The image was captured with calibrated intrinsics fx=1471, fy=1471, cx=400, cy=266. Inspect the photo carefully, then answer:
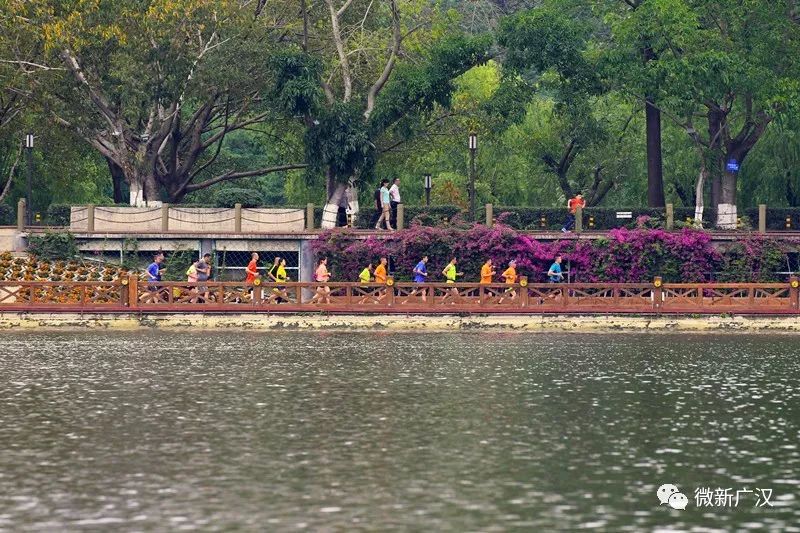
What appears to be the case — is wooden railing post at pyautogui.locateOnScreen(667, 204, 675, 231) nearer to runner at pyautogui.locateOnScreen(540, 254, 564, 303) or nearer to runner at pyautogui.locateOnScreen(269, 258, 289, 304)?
runner at pyautogui.locateOnScreen(540, 254, 564, 303)

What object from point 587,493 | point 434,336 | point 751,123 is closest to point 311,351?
point 434,336

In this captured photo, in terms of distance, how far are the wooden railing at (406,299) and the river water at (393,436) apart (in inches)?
194

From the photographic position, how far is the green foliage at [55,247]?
48.6 meters

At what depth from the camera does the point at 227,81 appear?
176ft

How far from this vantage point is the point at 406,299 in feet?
142

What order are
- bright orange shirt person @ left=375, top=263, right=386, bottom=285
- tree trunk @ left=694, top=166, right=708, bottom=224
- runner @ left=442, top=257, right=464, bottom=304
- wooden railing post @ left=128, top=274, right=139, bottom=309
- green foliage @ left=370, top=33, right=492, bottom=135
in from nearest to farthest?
wooden railing post @ left=128, top=274, right=139, bottom=309, runner @ left=442, top=257, right=464, bottom=304, bright orange shirt person @ left=375, top=263, right=386, bottom=285, tree trunk @ left=694, top=166, right=708, bottom=224, green foliage @ left=370, top=33, right=492, bottom=135

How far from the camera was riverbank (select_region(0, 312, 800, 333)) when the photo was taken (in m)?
42.8

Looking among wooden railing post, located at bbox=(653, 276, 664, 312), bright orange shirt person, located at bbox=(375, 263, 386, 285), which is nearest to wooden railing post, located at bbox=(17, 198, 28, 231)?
bright orange shirt person, located at bbox=(375, 263, 386, 285)

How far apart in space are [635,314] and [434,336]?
6.30m

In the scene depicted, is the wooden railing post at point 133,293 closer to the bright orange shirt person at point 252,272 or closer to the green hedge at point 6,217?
the bright orange shirt person at point 252,272

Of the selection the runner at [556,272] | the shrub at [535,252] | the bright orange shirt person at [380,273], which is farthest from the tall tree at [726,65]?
the bright orange shirt person at [380,273]

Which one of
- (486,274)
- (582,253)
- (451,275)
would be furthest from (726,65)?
(451,275)

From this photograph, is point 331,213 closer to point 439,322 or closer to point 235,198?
point 235,198

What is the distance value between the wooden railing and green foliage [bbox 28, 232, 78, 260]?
200 inches
